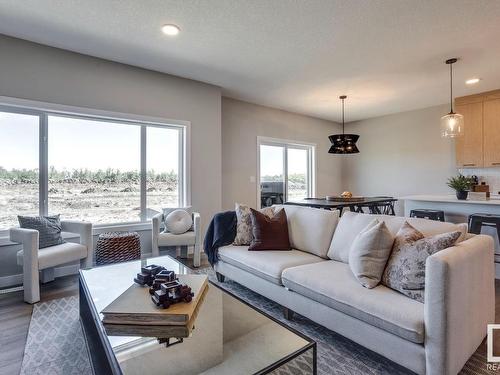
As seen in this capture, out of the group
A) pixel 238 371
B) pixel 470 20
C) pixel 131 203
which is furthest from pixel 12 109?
pixel 470 20

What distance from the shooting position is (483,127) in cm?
491

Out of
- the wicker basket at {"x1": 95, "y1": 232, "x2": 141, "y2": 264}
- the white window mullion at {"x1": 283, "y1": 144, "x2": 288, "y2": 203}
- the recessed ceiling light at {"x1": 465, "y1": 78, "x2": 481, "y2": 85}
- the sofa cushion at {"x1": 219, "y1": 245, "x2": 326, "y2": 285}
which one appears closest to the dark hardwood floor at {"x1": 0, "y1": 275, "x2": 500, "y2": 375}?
the wicker basket at {"x1": 95, "y1": 232, "x2": 141, "y2": 264}

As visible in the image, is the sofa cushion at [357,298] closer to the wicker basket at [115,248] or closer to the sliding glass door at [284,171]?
the wicker basket at [115,248]

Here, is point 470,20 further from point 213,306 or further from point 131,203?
point 131,203

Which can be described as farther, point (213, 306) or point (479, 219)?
point (479, 219)

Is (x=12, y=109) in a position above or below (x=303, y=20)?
below

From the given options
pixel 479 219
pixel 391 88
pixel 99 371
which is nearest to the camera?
pixel 99 371

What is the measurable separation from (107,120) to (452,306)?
4.16 meters

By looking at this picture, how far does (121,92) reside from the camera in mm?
3852

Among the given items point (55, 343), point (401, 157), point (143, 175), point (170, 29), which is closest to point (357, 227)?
point (55, 343)

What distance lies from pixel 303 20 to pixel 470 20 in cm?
163

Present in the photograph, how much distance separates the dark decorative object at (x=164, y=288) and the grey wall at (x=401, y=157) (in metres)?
5.98

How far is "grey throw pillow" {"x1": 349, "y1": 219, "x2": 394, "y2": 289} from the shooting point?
1872mm

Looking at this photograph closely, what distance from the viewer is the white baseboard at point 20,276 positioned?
310 centimetres
